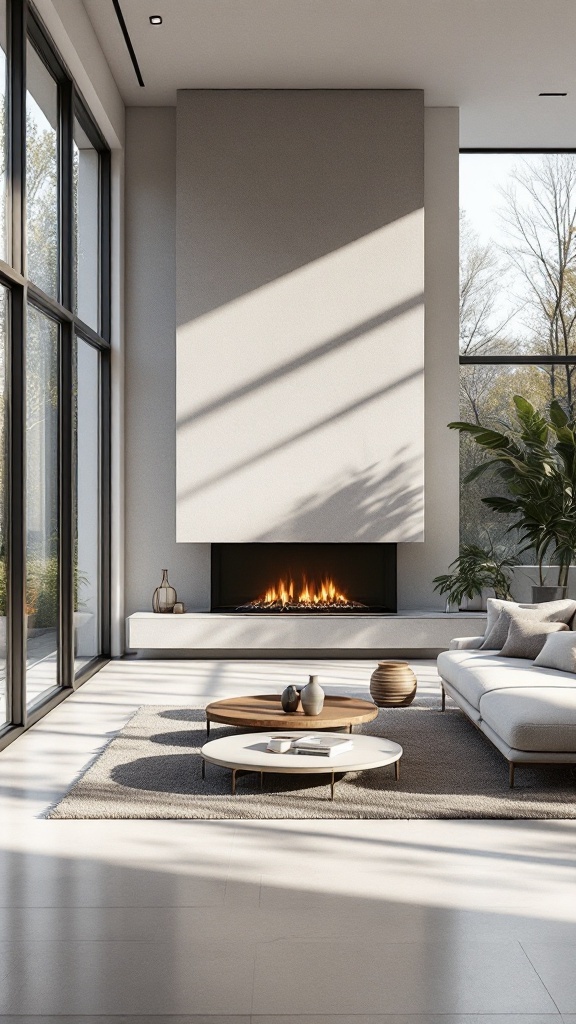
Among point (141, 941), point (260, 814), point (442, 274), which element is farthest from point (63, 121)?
point (141, 941)

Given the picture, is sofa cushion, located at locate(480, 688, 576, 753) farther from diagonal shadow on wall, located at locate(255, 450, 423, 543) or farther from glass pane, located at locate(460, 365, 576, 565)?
glass pane, located at locate(460, 365, 576, 565)

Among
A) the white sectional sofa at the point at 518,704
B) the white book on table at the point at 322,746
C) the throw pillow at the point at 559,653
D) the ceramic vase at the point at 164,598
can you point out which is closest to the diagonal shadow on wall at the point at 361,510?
the ceramic vase at the point at 164,598

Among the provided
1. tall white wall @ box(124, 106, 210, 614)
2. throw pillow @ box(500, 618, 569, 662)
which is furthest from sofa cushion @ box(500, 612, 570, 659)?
tall white wall @ box(124, 106, 210, 614)

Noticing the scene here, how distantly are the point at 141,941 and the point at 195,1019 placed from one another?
1.66 feet

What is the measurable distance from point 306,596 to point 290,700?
396 cm

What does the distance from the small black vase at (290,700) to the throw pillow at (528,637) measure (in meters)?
1.63

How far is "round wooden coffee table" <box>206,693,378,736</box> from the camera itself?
476cm

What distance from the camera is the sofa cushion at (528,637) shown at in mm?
5938

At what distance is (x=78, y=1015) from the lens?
245 centimetres

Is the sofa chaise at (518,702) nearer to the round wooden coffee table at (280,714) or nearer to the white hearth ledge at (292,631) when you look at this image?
the round wooden coffee table at (280,714)

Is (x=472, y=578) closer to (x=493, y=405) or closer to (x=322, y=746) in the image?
(x=493, y=405)

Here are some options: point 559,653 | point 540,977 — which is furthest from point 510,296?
point 540,977

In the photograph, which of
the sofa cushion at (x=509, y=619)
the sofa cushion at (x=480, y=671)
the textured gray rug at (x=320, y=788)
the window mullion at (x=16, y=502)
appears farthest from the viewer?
the sofa cushion at (x=509, y=619)

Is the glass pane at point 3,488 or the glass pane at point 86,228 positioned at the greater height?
the glass pane at point 86,228
